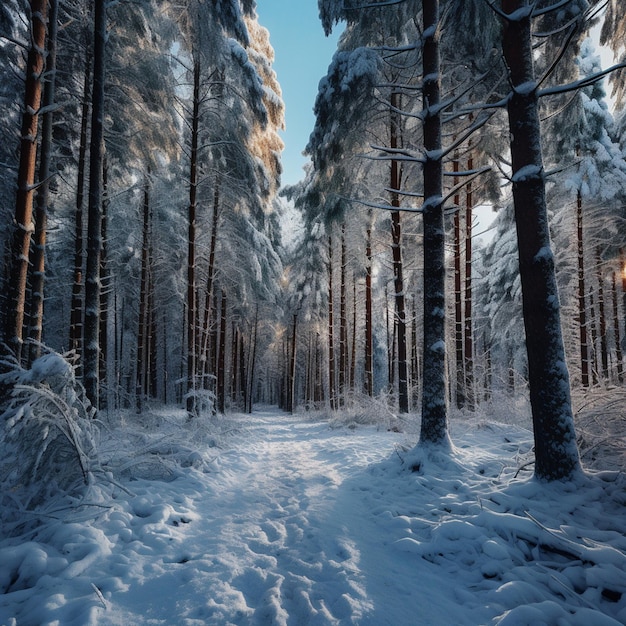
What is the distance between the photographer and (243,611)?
78.2 inches

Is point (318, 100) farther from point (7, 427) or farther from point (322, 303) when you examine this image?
point (322, 303)

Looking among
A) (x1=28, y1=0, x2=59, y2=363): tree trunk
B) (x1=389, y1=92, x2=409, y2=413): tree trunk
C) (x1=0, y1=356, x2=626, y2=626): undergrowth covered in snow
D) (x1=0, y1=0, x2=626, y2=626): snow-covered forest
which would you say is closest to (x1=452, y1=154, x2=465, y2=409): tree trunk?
(x1=0, y1=0, x2=626, y2=626): snow-covered forest

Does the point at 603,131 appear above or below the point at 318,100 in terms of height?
above

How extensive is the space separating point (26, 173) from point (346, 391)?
11459 millimetres

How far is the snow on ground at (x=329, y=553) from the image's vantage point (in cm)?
195

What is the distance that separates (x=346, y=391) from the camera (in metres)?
13.3

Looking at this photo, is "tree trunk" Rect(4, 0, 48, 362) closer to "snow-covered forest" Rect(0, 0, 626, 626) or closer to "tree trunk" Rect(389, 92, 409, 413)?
"snow-covered forest" Rect(0, 0, 626, 626)

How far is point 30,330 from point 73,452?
322cm

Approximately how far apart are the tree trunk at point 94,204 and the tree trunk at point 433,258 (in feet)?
19.1

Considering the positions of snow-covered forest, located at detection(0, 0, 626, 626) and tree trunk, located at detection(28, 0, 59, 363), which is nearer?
snow-covered forest, located at detection(0, 0, 626, 626)

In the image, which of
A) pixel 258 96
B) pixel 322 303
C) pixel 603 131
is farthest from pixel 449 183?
pixel 322 303

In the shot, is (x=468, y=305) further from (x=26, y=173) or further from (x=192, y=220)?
(x=26, y=173)

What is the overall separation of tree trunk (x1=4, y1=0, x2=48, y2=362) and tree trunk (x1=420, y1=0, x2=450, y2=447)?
222 inches

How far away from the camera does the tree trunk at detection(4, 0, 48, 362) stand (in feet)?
14.5
